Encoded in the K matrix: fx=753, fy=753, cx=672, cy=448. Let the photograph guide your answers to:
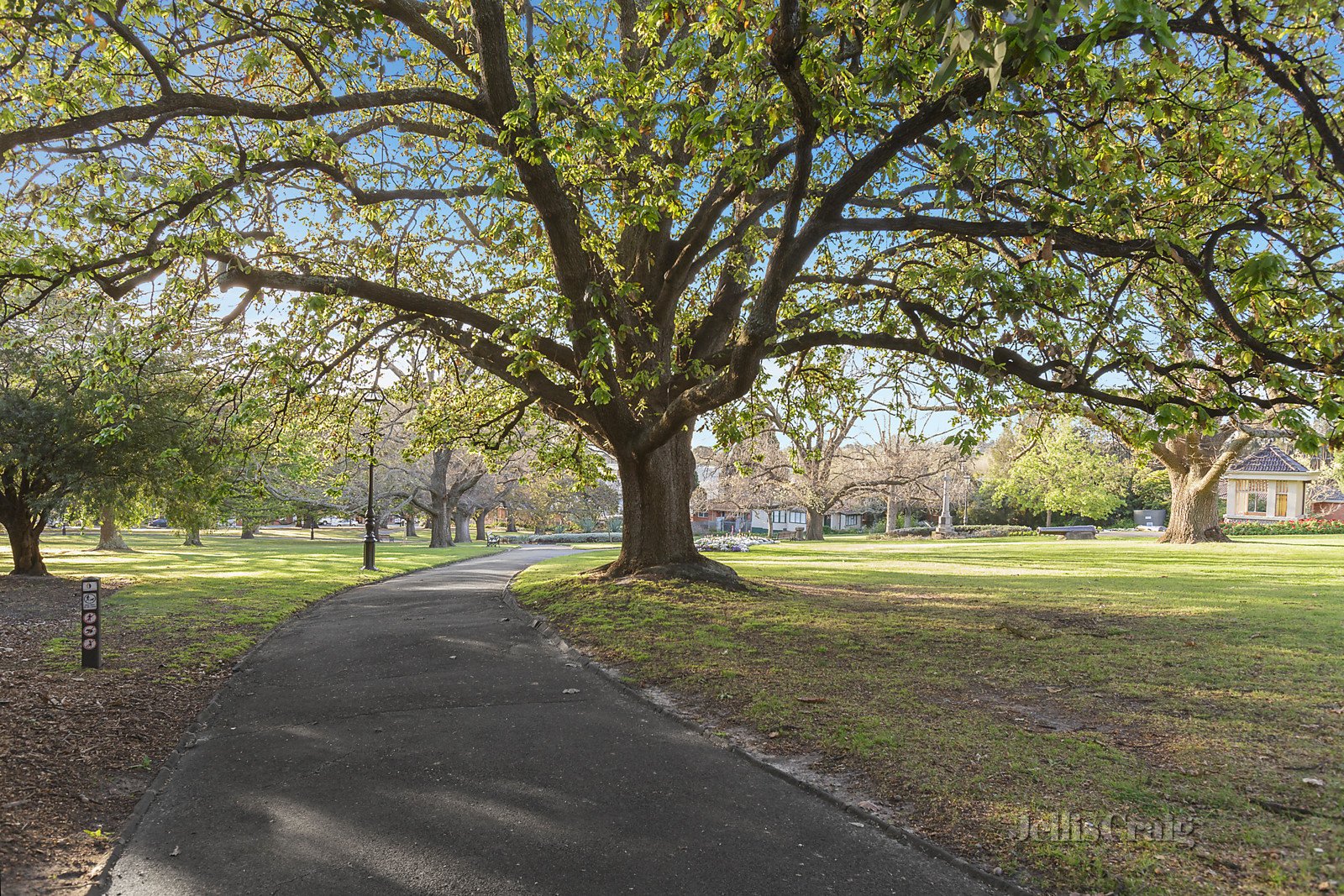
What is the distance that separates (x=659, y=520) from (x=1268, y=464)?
63.1 meters

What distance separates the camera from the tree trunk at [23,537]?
19.3 m

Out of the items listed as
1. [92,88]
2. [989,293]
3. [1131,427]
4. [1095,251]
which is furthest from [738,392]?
[92,88]

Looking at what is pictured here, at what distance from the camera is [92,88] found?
8250 millimetres

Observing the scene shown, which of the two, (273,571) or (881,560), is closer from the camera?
(273,571)

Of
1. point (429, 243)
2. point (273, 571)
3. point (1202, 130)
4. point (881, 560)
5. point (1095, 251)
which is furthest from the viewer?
point (881, 560)

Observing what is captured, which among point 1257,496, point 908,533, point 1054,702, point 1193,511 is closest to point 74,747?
point 1054,702

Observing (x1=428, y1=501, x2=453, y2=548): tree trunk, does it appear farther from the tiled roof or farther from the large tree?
the tiled roof

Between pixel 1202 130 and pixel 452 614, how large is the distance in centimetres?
1169

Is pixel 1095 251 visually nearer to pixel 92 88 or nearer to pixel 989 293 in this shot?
pixel 989 293

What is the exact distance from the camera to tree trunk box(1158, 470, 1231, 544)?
30781mm

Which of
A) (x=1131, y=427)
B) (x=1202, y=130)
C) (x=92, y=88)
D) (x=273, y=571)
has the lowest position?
(x=273, y=571)

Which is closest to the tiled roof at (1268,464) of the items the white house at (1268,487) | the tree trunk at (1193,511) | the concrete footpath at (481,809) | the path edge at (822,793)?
the white house at (1268,487)

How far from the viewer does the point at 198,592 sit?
16.5 metres

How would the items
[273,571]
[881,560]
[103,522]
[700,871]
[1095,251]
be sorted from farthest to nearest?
[103,522] < [881,560] < [273,571] < [1095,251] < [700,871]
